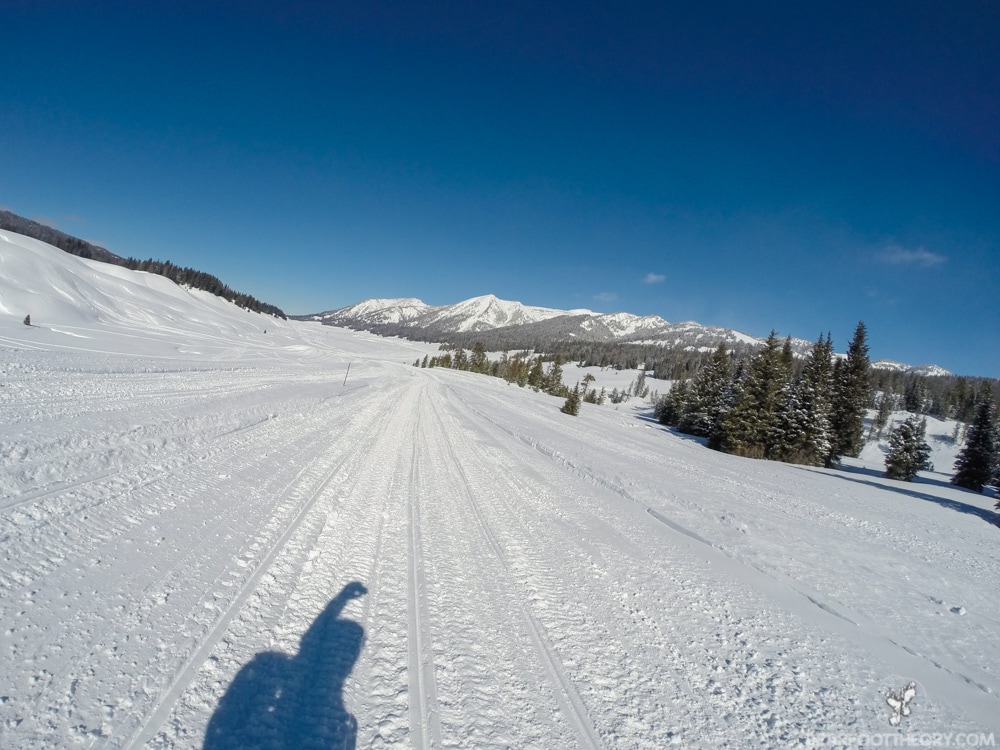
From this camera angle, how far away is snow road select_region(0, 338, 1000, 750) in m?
2.99

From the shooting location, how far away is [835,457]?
98.5 feet

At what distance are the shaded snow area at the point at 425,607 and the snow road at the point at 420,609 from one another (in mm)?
24

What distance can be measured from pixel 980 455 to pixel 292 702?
4812 centimetres

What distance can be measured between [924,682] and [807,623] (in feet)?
3.51

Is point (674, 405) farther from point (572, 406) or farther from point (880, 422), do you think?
point (880, 422)

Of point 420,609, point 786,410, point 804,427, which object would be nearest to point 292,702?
point 420,609

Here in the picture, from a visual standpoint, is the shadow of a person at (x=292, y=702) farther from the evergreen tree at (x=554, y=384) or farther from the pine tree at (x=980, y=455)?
the evergreen tree at (x=554, y=384)

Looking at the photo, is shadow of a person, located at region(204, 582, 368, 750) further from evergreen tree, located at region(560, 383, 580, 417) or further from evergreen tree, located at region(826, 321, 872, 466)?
evergreen tree, located at region(826, 321, 872, 466)

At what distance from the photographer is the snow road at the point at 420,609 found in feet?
9.81

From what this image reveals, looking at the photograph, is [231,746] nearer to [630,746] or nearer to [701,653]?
[630,746]

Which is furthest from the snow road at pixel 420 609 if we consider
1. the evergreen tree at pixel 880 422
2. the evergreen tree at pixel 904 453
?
the evergreen tree at pixel 880 422

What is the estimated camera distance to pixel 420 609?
4324 millimetres

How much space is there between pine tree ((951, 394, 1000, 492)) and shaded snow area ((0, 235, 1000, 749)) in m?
32.4

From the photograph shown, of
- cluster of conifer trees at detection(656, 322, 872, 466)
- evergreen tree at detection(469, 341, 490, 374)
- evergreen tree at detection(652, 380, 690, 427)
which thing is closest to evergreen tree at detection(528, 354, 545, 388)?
evergreen tree at detection(469, 341, 490, 374)
